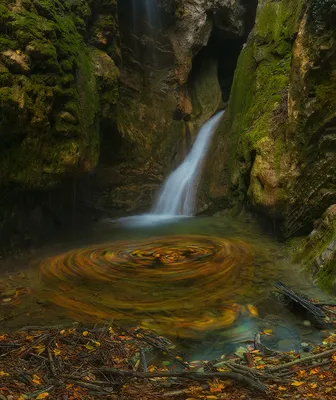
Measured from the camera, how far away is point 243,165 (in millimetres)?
13938

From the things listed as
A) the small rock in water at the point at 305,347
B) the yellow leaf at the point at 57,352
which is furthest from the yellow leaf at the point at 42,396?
the small rock in water at the point at 305,347

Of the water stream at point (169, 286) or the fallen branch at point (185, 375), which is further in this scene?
the water stream at point (169, 286)

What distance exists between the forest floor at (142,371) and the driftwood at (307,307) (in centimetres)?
65

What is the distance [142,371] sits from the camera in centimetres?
408

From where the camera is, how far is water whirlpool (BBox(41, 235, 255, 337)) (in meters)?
6.04

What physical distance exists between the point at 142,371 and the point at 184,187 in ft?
44.0

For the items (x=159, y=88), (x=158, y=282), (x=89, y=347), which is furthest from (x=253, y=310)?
(x=159, y=88)

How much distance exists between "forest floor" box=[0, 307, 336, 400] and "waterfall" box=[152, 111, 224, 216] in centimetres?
1158

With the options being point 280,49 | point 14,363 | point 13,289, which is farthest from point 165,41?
point 14,363

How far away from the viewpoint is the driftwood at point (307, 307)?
557 cm

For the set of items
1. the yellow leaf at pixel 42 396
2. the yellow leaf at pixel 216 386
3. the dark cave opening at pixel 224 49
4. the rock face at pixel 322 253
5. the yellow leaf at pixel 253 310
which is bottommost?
the yellow leaf at pixel 253 310

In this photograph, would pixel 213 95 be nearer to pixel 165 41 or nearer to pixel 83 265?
pixel 165 41

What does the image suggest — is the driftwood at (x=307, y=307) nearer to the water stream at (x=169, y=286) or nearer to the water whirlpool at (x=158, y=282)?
the water stream at (x=169, y=286)

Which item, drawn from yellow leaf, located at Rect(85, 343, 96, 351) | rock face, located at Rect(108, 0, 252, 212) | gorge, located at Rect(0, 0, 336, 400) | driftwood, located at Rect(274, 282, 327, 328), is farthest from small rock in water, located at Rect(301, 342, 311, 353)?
rock face, located at Rect(108, 0, 252, 212)
